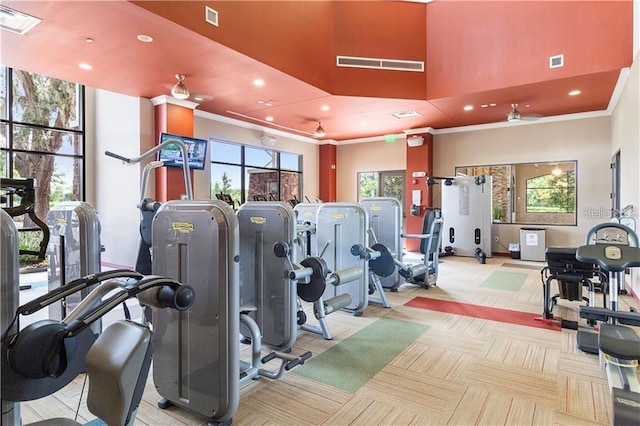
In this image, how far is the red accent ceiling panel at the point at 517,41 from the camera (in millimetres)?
5105

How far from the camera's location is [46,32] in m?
4.06

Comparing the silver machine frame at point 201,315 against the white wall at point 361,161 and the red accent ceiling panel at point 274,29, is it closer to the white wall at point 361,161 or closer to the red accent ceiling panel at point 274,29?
the red accent ceiling panel at point 274,29

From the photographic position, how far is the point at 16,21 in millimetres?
3875

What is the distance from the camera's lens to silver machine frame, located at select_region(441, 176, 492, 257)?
324 inches

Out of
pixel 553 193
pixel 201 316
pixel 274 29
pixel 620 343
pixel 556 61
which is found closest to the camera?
pixel 201 316

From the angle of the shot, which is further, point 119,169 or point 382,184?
point 382,184

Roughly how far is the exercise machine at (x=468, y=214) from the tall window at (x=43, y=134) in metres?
8.41

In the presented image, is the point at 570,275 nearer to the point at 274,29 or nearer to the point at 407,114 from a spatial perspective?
the point at 274,29

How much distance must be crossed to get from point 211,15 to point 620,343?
198 inches

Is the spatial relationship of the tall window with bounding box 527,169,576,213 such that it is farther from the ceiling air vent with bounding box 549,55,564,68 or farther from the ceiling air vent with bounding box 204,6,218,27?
the ceiling air vent with bounding box 204,6,218,27

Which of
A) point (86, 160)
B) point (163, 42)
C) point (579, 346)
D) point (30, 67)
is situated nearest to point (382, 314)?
point (579, 346)

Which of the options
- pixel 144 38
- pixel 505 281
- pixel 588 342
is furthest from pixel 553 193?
pixel 144 38

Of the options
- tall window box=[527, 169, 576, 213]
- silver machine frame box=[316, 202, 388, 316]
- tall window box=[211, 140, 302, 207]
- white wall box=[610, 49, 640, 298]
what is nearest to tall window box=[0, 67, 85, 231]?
tall window box=[211, 140, 302, 207]

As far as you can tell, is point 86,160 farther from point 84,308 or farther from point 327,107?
point 84,308
